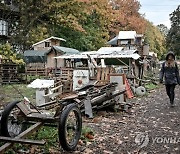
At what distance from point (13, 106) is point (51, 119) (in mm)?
761

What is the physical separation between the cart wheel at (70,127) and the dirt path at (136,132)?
0.82ft

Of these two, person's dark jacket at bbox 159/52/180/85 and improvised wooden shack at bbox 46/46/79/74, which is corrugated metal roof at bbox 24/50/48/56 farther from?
person's dark jacket at bbox 159/52/180/85

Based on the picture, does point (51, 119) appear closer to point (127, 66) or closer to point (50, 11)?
point (127, 66)

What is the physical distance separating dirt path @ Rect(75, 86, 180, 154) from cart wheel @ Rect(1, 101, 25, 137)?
125 cm

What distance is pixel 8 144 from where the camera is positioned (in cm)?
416

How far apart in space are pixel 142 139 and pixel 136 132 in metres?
0.66

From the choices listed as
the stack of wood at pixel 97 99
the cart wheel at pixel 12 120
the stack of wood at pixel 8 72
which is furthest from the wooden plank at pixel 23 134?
the stack of wood at pixel 8 72

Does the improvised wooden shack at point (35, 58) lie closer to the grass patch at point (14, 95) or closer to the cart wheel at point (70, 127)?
the grass patch at point (14, 95)

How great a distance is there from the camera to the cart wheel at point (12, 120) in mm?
5184

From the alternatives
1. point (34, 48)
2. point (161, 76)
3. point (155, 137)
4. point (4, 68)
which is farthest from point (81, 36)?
point (155, 137)

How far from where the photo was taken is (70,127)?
18.3 feet

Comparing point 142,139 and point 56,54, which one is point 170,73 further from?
point 56,54

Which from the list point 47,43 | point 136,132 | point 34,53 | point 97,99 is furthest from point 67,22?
point 136,132

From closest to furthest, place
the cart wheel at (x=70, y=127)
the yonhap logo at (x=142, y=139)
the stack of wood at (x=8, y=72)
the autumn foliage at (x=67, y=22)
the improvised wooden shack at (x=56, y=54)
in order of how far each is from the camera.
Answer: the cart wheel at (x=70, y=127) → the yonhap logo at (x=142, y=139) → the stack of wood at (x=8, y=72) → the autumn foliage at (x=67, y=22) → the improvised wooden shack at (x=56, y=54)
